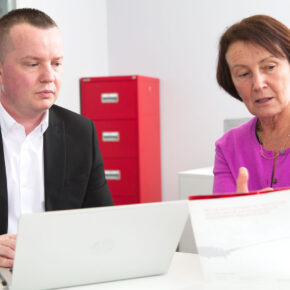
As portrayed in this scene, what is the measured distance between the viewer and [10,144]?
5.37 ft

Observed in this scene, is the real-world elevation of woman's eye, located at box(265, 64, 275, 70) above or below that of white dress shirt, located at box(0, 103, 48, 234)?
above

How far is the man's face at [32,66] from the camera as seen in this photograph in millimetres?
1507

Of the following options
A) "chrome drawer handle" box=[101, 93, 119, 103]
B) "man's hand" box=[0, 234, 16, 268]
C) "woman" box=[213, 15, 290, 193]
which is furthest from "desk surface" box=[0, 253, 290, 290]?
"chrome drawer handle" box=[101, 93, 119, 103]

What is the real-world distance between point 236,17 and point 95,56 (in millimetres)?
1293

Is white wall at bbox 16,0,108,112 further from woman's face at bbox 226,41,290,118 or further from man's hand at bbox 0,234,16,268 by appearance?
man's hand at bbox 0,234,16,268

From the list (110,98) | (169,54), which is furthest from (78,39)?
(169,54)

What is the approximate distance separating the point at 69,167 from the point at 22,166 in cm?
15

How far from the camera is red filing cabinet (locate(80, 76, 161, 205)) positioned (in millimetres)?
3891

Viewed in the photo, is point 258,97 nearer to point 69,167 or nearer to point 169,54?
point 69,167

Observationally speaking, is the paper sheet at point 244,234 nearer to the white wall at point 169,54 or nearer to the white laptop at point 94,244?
the white laptop at point 94,244

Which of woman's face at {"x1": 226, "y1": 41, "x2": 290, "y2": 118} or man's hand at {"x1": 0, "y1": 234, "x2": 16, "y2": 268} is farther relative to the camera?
woman's face at {"x1": 226, "y1": 41, "x2": 290, "y2": 118}

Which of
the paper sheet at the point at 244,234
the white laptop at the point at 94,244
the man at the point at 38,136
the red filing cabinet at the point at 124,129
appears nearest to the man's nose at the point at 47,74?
the man at the point at 38,136

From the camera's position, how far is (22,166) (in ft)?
5.30

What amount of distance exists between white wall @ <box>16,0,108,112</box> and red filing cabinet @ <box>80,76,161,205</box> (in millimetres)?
168
